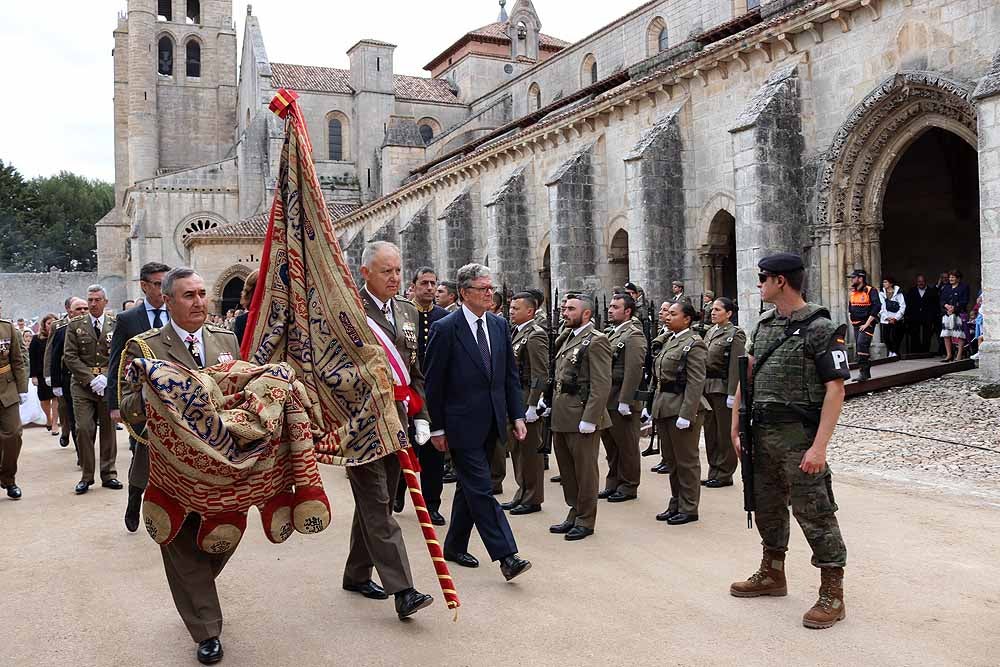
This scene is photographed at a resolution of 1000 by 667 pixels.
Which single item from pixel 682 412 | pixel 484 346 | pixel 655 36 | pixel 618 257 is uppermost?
pixel 655 36

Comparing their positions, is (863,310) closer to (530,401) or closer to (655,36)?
(530,401)

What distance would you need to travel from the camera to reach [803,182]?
14039 mm

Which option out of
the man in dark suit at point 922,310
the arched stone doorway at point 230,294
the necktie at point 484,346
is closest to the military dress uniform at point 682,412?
the necktie at point 484,346

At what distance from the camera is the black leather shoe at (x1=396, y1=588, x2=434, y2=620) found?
4.12 metres

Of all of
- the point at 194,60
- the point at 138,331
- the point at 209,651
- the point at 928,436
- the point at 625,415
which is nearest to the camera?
the point at 209,651

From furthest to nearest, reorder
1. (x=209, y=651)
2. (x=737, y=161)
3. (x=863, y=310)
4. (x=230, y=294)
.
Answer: (x=230, y=294), (x=737, y=161), (x=863, y=310), (x=209, y=651)

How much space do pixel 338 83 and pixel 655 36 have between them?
21823 mm

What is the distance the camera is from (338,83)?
46125 mm

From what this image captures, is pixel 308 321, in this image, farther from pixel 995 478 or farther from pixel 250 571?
pixel 995 478

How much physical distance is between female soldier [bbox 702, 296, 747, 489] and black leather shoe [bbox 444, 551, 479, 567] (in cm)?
318

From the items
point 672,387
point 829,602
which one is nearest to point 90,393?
point 672,387

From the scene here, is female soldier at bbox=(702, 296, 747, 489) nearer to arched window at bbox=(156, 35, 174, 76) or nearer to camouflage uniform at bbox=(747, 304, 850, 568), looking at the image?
camouflage uniform at bbox=(747, 304, 850, 568)

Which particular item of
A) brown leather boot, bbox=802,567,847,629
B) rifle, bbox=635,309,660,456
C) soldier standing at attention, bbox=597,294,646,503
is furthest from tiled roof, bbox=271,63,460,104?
brown leather boot, bbox=802,567,847,629

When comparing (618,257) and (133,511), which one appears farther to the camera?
(618,257)
